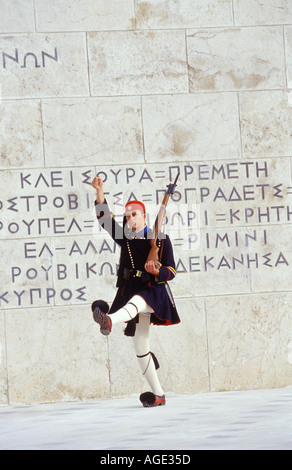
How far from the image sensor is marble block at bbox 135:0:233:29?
7.97m

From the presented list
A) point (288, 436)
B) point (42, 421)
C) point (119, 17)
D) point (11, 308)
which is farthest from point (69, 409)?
point (119, 17)

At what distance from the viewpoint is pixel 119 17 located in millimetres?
7941

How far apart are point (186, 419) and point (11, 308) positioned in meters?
2.41

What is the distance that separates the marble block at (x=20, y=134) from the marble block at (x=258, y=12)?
2349mm

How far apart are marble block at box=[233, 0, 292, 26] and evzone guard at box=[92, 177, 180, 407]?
2.22 metres

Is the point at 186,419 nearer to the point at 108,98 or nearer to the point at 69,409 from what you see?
the point at 69,409

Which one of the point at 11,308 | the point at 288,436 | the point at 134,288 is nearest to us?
the point at 288,436

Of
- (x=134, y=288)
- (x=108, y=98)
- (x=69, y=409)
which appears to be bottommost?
(x=69, y=409)

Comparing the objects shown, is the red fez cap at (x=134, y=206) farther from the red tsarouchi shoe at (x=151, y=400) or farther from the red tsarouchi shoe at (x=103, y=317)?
the red tsarouchi shoe at (x=151, y=400)

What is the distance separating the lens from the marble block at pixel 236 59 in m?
8.02

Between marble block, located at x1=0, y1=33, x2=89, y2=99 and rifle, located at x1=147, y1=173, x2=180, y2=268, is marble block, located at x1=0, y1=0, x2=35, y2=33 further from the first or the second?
rifle, located at x1=147, y1=173, x2=180, y2=268

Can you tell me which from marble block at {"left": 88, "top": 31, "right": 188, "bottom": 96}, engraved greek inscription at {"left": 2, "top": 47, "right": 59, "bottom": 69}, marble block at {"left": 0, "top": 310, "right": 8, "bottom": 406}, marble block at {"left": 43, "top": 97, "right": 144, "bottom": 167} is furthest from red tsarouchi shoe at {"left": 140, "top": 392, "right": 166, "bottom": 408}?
engraved greek inscription at {"left": 2, "top": 47, "right": 59, "bottom": 69}

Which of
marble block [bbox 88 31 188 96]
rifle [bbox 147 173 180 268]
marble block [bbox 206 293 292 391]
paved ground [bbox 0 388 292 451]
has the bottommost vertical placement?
paved ground [bbox 0 388 292 451]

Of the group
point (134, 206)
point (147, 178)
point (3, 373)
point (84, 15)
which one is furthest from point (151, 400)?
point (84, 15)
